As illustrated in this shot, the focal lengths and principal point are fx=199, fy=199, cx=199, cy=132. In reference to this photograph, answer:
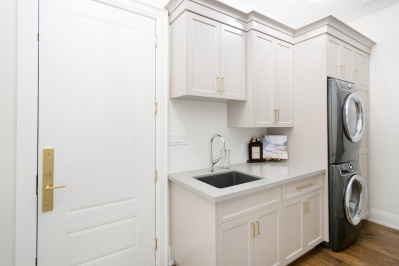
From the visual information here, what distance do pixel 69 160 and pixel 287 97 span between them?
7.23 feet

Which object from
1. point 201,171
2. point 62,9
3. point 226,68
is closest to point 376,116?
point 226,68

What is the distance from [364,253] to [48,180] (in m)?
2.92

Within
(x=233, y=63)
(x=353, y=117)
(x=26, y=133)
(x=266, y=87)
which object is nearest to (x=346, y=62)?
(x=353, y=117)

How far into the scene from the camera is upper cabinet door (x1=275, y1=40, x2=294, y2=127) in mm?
2203

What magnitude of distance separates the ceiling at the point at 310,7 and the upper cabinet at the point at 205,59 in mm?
838

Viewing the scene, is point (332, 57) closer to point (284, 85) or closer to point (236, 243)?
point (284, 85)

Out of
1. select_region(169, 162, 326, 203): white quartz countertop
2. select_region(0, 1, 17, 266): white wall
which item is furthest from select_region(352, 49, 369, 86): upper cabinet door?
select_region(0, 1, 17, 266): white wall

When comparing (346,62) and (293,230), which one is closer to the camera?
(293,230)

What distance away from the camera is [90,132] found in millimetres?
1471

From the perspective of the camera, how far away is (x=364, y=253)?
2.03m

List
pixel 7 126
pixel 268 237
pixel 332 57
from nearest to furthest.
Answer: pixel 7 126, pixel 268 237, pixel 332 57

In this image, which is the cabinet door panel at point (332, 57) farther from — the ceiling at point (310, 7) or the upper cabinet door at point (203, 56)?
the upper cabinet door at point (203, 56)

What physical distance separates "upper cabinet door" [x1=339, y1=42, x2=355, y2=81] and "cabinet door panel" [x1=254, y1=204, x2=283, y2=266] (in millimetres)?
1724

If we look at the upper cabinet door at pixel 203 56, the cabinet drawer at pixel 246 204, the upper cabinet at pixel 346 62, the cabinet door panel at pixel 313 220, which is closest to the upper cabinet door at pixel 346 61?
the upper cabinet at pixel 346 62
